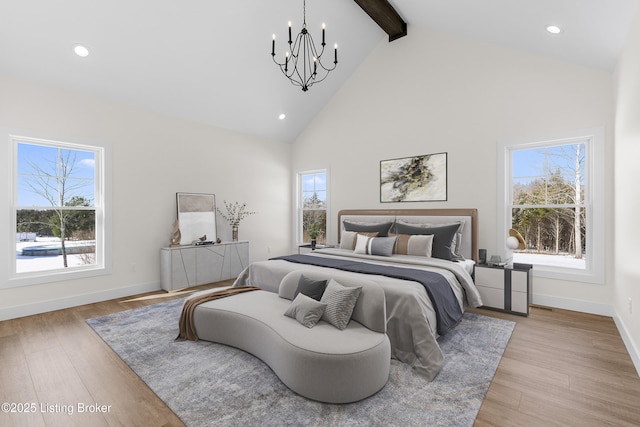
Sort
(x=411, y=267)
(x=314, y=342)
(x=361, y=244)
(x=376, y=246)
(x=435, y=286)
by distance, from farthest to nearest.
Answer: (x=361, y=244) < (x=376, y=246) < (x=411, y=267) < (x=435, y=286) < (x=314, y=342)

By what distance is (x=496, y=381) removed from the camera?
225cm

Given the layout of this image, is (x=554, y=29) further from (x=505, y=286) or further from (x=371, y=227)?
(x=371, y=227)

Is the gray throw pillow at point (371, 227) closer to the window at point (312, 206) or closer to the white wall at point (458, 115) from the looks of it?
the white wall at point (458, 115)

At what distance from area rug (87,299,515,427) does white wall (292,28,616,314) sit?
1.95 metres

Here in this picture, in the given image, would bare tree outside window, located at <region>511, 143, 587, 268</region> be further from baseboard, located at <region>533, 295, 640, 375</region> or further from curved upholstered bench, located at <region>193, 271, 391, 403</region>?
curved upholstered bench, located at <region>193, 271, 391, 403</region>

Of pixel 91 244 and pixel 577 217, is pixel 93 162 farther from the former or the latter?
pixel 577 217

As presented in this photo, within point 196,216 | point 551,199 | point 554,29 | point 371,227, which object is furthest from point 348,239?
point 554,29

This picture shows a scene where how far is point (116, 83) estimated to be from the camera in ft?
13.3

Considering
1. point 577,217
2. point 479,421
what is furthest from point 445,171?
point 479,421

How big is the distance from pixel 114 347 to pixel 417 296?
106 inches

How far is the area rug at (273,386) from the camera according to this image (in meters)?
1.86

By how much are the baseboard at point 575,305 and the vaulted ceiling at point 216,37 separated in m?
2.63

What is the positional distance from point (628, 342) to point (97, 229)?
5.98m

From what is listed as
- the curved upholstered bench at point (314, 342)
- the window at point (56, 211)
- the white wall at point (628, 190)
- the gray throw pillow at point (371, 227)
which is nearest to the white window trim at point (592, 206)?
the white wall at point (628, 190)
